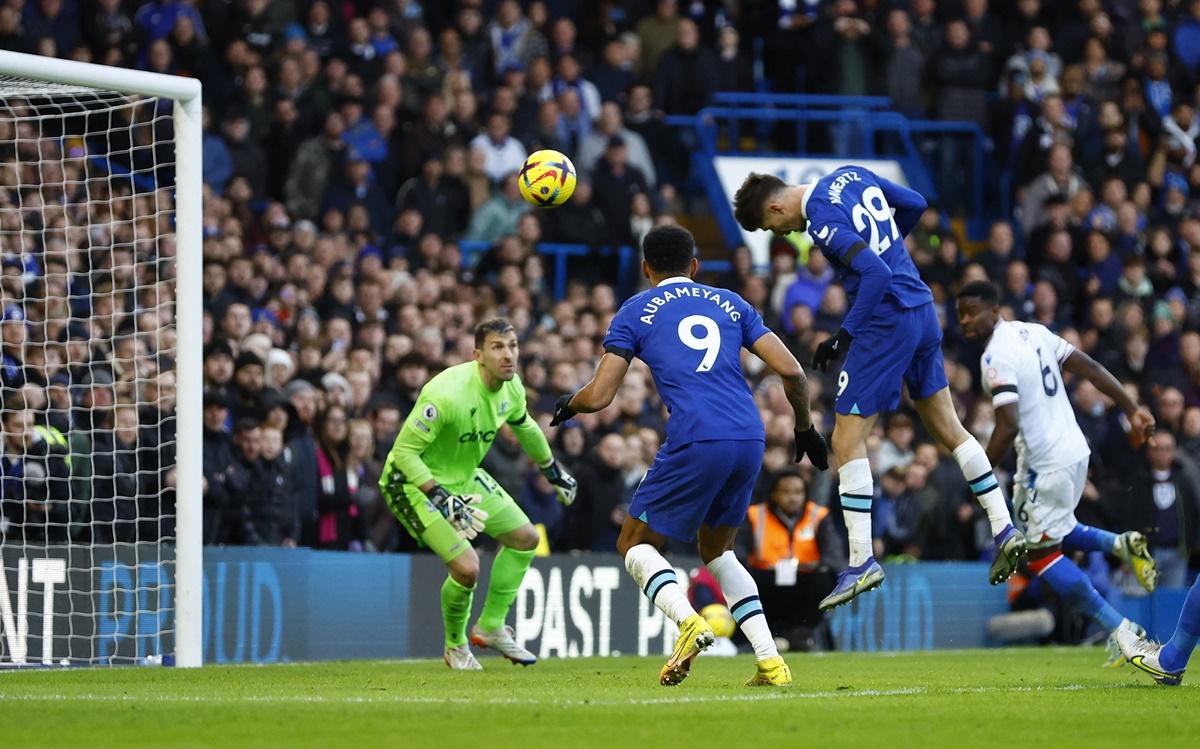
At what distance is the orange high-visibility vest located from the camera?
56.1ft

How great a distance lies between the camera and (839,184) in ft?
36.7

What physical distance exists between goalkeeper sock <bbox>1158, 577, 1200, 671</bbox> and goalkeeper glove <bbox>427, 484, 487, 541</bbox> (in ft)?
14.3

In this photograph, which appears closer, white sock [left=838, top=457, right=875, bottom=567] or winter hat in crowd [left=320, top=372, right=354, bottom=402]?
white sock [left=838, top=457, right=875, bottom=567]

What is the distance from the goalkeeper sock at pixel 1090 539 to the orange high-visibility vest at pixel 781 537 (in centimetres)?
390

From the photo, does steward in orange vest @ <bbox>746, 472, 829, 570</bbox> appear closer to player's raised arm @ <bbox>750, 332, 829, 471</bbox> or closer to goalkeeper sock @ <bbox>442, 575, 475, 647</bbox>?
goalkeeper sock @ <bbox>442, 575, 475, 647</bbox>

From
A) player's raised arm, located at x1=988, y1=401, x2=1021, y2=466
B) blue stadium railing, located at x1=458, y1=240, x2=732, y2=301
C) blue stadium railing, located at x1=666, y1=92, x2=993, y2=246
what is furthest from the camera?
blue stadium railing, located at x1=666, y1=92, x2=993, y2=246

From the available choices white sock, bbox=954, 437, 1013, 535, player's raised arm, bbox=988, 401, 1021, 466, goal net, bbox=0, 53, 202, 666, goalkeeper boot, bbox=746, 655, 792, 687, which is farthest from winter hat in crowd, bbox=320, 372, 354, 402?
goalkeeper boot, bbox=746, 655, 792, 687

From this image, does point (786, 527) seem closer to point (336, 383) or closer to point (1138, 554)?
point (336, 383)

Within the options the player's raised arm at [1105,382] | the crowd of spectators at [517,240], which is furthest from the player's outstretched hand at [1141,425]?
the crowd of spectators at [517,240]

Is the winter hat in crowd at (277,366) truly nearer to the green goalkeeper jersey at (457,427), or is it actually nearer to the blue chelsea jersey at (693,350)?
the green goalkeeper jersey at (457,427)

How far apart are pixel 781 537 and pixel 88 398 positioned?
6.03 metres

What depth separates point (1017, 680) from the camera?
11695 millimetres

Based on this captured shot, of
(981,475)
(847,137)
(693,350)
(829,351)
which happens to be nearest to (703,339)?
(693,350)

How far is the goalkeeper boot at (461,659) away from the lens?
13.1 m
